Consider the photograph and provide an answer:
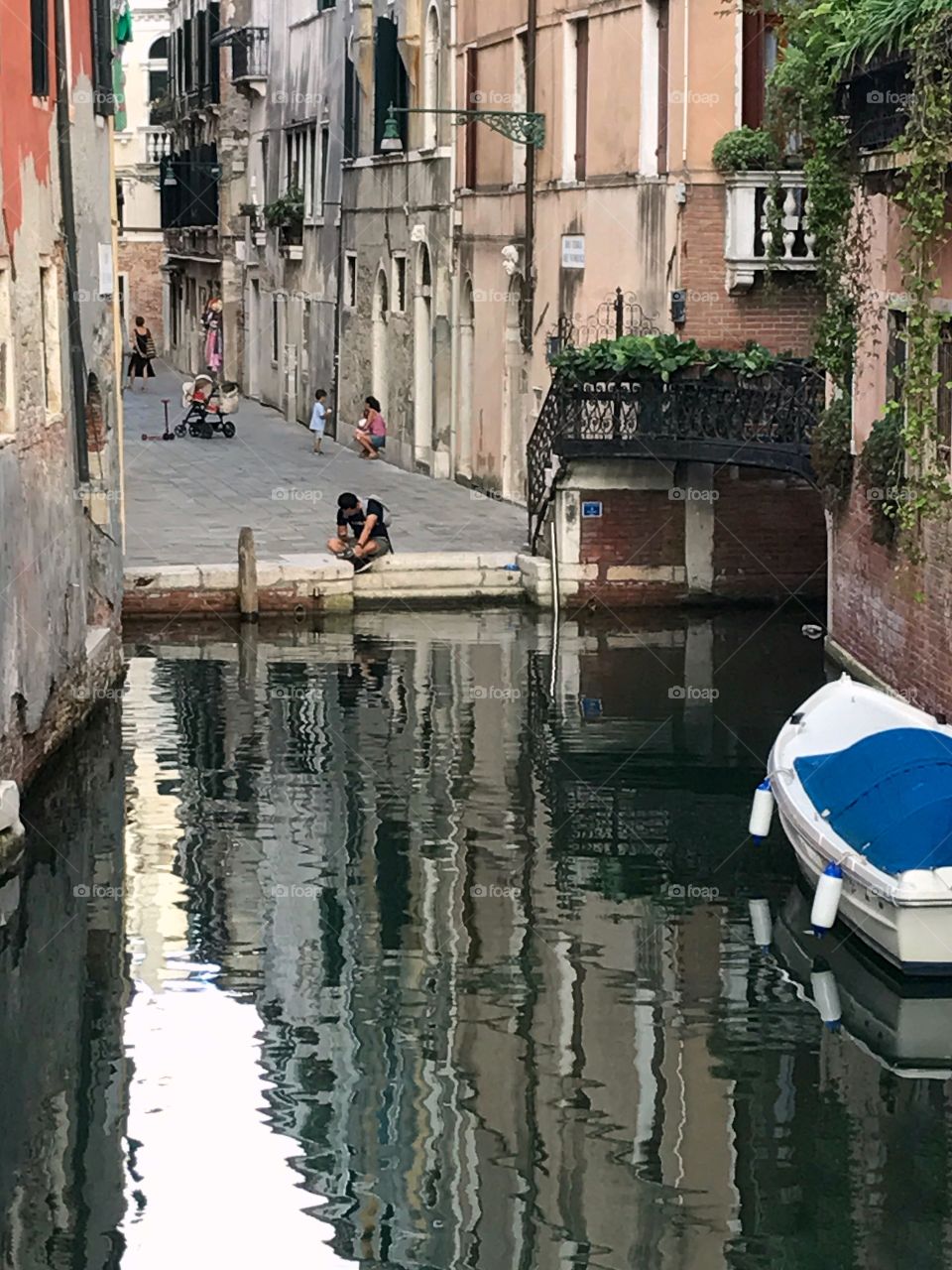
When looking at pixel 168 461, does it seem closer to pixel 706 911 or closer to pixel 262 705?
pixel 262 705

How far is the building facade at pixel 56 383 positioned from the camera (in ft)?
50.9

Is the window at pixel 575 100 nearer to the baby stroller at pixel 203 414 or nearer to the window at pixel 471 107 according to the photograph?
the window at pixel 471 107

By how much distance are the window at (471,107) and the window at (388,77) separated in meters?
2.57

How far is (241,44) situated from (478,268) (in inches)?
661

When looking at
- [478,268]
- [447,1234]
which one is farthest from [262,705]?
[478,268]

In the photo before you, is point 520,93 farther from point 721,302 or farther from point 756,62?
point 721,302

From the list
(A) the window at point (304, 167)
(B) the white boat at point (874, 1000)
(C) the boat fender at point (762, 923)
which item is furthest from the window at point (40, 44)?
(A) the window at point (304, 167)

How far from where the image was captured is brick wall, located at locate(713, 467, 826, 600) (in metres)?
23.9

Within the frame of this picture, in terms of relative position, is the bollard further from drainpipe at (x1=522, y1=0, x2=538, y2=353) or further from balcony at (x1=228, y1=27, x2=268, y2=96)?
balcony at (x1=228, y1=27, x2=268, y2=96)

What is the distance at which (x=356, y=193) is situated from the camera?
37.8m

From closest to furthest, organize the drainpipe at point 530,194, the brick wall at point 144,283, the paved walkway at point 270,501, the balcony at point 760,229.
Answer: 1. the balcony at point 760,229
2. the paved walkway at point 270,501
3. the drainpipe at point 530,194
4. the brick wall at point 144,283

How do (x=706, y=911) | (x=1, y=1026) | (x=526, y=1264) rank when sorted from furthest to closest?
(x=706, y=911), (x=1, y=1026), (x=526, y=1264)

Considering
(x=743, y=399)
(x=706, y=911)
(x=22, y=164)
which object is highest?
(x=22, y=164)

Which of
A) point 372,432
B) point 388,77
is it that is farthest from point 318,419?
point 388,77
